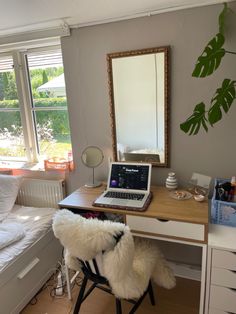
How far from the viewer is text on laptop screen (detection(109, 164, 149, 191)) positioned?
1.88m

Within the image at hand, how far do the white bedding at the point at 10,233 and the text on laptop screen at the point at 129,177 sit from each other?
80 centimetres

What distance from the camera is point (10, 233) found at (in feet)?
6.16

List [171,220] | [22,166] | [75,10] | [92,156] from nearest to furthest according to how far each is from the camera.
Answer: [171,220] < [75,10] < [92,156] < [22,166]

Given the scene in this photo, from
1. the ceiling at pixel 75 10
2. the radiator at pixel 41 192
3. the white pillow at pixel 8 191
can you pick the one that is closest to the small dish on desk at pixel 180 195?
the radiator at pixel 41 192

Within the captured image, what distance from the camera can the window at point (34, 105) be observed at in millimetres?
2387

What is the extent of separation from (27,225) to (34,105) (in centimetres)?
120

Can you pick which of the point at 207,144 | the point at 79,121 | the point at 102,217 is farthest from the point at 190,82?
the point at 102,217

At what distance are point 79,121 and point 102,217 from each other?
2.91ft

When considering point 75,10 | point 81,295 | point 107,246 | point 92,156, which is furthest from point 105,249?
point 75,10

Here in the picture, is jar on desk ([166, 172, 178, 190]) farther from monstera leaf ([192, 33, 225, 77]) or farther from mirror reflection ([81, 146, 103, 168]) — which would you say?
monstera leaf ([192, 33, 225, 77])

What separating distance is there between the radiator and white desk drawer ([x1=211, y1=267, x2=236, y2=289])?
1507 mm

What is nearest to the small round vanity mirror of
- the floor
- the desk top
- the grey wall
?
the grey wall

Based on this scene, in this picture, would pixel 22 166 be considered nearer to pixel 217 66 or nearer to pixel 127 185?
pixel 127 185

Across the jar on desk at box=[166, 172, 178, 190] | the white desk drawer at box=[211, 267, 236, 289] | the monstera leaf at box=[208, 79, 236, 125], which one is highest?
the monstera leaf at box=[208, 79, 236, 125]
